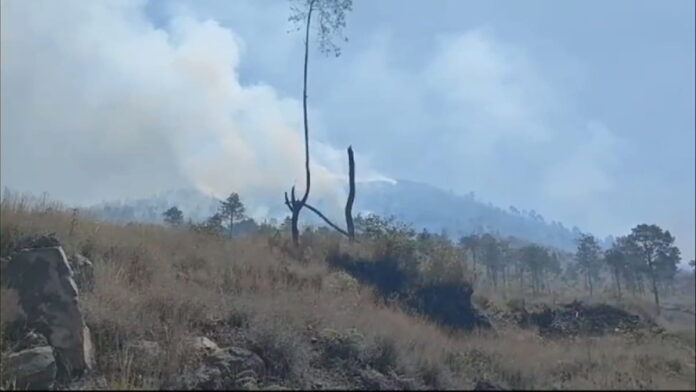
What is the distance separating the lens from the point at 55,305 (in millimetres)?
9211

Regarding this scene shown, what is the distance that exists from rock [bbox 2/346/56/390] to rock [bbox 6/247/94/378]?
185 millimetres

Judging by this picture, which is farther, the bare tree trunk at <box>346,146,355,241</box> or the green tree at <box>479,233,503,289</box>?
the green tree at <box>479,233,503,289</box>

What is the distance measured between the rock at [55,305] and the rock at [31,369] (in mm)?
185

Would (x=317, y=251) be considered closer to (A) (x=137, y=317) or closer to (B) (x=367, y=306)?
(B) (x=367, y=306)

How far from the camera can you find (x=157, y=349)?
891 centimetres

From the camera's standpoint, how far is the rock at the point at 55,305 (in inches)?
343

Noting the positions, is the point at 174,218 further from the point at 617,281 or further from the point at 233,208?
the point at 617,281

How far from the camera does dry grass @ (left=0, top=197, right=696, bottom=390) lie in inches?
174

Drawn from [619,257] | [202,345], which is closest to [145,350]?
[202,345]

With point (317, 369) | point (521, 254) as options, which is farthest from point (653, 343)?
point (521, 254)

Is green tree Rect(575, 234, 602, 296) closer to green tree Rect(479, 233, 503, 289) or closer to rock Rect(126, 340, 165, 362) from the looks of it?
green tree Rect(479, 233, 503, 289)

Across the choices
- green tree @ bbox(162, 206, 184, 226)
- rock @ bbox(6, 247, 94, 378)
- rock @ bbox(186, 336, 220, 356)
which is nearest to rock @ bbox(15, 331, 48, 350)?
rock @ bbox(6, 247, 94, 378)

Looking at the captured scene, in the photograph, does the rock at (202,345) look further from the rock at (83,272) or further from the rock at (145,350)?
the rock at (83,272)

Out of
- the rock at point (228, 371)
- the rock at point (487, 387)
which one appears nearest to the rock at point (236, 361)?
the rock at point (228, 371)
